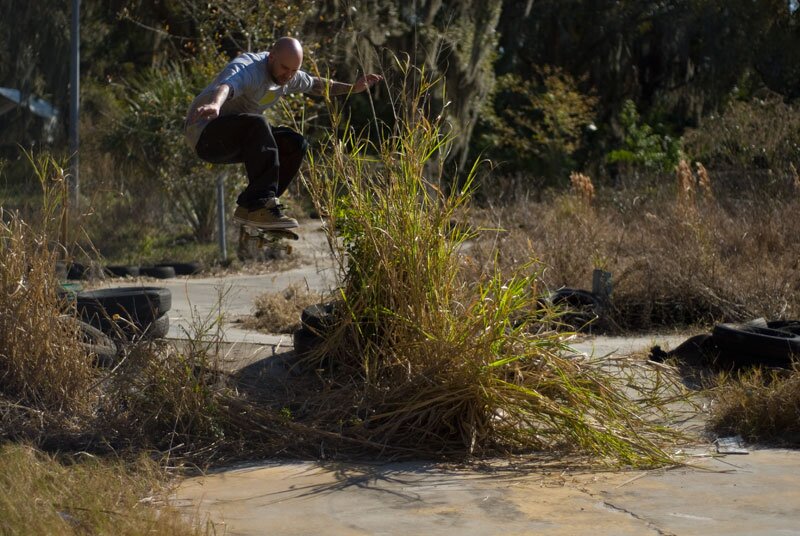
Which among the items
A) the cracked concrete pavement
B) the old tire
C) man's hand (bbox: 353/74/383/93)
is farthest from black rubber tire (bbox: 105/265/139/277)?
the cracked concrete pavement

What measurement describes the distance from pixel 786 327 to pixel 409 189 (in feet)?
12.4

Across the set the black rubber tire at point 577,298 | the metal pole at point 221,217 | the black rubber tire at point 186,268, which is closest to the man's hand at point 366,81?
the black rubber tire at point 577,298

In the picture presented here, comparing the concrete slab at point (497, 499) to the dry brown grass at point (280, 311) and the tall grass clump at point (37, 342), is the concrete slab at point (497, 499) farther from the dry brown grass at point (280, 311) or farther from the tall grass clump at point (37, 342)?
the dry brown grass at point (280, 311)

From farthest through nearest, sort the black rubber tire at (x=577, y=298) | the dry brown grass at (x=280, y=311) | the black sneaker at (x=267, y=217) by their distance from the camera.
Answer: the black rubber tire at (x=577, y=298), the dry brown grass at (x=280, y=311), the black sneaker at (x=267, y=217)

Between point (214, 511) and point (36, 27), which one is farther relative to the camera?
point (36, 27)

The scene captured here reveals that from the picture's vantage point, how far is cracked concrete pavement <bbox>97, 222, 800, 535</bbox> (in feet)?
18.1

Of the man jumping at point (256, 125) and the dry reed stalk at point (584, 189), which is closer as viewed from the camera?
the man jumping at point (256, 125)

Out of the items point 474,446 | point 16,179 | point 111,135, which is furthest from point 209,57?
point 474,446

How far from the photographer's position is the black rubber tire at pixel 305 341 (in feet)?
27.2

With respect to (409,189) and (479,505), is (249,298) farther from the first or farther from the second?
(479,505)

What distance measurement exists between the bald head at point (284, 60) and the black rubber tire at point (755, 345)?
3.97 metres

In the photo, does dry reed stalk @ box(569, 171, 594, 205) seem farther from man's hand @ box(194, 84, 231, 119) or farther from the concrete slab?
the concrete slab

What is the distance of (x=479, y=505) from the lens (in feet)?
19.4

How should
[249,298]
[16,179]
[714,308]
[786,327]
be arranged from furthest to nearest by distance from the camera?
[16,179] → [249,298] → [714,308] → [786,327]
